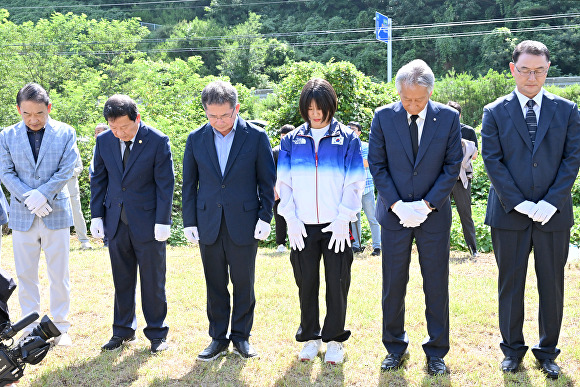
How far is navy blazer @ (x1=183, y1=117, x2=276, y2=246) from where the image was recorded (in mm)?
4383

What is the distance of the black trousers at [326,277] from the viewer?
4266 mm

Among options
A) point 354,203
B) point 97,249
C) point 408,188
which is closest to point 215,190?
point 354,203

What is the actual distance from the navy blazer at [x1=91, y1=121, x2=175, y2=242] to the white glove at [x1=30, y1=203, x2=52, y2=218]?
0.37 m

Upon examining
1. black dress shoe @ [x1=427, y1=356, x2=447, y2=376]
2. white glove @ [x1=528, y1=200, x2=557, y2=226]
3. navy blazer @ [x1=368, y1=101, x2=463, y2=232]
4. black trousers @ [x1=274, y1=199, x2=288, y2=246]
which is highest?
navy blazer @ [x1=368, y1=101, x2=463, y2=232]

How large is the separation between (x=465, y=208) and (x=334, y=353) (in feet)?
14.2

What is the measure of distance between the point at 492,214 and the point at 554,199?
44cm

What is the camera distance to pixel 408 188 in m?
4.11

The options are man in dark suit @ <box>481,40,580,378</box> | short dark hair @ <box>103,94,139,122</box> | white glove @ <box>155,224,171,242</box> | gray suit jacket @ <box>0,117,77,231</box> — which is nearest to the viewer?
man in dark suit @ <box>481,40,580,378</box>

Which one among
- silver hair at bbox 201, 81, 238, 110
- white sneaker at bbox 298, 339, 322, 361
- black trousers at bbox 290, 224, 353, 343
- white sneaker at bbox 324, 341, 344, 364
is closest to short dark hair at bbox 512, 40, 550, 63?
black trousers at bbox 290, 224, 353, 343

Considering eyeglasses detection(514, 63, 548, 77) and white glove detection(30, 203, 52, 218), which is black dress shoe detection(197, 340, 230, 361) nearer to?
white glove detection(30, 203, 52, 218)

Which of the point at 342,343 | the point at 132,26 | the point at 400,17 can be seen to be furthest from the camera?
the point at 400,17

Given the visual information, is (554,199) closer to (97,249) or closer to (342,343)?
(342,343)

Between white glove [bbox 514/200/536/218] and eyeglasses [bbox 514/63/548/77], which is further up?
eyeglasses [bbox 514/63/548/77]

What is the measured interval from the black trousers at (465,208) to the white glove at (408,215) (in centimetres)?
413
